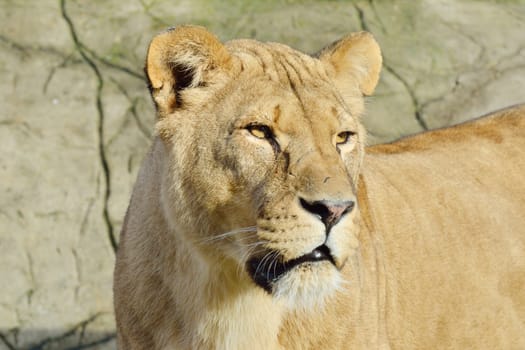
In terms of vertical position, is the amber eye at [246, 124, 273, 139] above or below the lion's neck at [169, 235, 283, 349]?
above

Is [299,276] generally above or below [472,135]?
above

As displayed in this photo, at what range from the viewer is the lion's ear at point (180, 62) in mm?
2883

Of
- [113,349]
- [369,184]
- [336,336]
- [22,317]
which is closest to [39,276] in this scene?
[22,317]

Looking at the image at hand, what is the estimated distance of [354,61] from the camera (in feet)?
11.0

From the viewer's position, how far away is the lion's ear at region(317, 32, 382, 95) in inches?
131

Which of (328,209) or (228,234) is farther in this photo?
(228,234)

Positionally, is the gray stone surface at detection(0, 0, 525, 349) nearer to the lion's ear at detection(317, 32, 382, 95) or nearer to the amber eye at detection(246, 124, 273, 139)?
the lion's ear at detection(317, 32, 382, 95)

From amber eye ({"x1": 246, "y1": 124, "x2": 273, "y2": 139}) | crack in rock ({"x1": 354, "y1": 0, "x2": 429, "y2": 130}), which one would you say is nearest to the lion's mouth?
amber eye ({"x1": 246, "y1": 124, "x2": 273, "y2": 139})

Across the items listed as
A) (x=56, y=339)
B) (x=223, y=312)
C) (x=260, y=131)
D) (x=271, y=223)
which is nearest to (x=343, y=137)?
(x=260, y=131)

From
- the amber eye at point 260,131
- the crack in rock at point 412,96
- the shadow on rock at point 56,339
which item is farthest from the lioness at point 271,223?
the crack in rock at point 412,96

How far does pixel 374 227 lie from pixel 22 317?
8.71 feet

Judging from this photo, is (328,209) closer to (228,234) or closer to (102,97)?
(228,234)

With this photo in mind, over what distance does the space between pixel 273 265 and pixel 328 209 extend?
287 mm

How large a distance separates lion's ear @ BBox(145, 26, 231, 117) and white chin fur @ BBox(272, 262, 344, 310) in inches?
25.4
